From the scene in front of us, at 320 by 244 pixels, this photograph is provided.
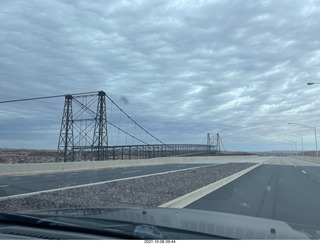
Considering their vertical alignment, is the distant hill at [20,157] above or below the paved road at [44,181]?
above

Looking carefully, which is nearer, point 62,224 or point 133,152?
point 62,224

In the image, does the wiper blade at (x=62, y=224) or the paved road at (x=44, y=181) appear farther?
the paved road at (x=44, y=181)

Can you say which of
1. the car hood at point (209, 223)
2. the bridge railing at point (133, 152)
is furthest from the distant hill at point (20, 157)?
the car hood at point (209, 223)

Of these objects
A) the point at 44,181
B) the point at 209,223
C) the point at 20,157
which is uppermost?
the point at 20,157

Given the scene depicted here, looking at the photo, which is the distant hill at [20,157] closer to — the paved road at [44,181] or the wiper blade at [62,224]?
the paved road at [44,181]

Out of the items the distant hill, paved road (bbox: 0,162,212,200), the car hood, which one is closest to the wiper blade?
the car hood

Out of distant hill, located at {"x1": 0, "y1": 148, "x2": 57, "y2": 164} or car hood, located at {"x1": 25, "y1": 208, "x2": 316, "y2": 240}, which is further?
distant hill, located at {"x1": 0, "y1": 148, "x2": 57, "y2": 164}

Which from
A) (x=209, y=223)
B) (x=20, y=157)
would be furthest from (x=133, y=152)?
(x=209, y=223)

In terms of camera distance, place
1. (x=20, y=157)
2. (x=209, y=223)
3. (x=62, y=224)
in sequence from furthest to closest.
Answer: (x=20, y=157)
(x=209, y=223)
(x=62, y=224)

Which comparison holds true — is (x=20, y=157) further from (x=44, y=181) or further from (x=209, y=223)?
(x=209, y=223)

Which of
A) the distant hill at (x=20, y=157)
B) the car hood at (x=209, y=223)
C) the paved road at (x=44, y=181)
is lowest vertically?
the paved road at (x=44, y=181)

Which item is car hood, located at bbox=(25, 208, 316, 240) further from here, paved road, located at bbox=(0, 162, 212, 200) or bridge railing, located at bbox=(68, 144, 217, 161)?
bridge railing, located at bbox=(68, 144, 217, 161)

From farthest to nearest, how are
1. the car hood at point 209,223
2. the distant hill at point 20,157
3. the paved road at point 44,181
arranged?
the distant hill at point 20,157, the paved road at point 44,181, the car hood at point 209,223

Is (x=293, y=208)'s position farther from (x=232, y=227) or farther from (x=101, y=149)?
(x=101, y=149)
